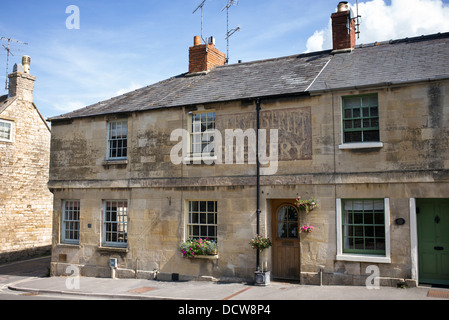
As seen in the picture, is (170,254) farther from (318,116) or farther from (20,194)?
(20,194)

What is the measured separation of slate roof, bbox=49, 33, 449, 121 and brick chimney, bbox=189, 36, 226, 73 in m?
0.48

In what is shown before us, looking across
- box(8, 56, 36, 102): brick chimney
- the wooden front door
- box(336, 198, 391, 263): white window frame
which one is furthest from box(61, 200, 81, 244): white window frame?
box(336, 198, 391, 263): white window frame

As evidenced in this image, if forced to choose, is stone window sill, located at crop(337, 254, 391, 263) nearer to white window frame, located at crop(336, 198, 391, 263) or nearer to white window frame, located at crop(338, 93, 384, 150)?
white window frame, located at crop(336, 198, 391, 263)

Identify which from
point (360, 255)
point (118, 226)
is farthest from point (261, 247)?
point (118, 226)

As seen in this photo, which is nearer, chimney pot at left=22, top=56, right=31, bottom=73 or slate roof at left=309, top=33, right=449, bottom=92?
slate roof at left=309, top=33, right=449, bottom=92

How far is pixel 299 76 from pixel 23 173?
1640 cm

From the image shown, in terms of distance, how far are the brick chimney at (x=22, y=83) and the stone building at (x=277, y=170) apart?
7.75 meters

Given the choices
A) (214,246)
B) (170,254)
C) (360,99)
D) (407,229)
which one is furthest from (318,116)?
(170,254)

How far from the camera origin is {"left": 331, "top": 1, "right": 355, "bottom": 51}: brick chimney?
1537cm

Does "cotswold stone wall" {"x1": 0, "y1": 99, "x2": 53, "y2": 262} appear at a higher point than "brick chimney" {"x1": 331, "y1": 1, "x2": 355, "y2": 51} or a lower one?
lower

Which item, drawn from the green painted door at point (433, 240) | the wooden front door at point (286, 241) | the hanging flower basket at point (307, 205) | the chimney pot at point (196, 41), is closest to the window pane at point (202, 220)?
the wooden front door at point (286, 241)

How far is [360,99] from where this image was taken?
12016 mm

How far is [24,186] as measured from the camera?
22406 mm

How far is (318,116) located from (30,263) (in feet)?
53.4
